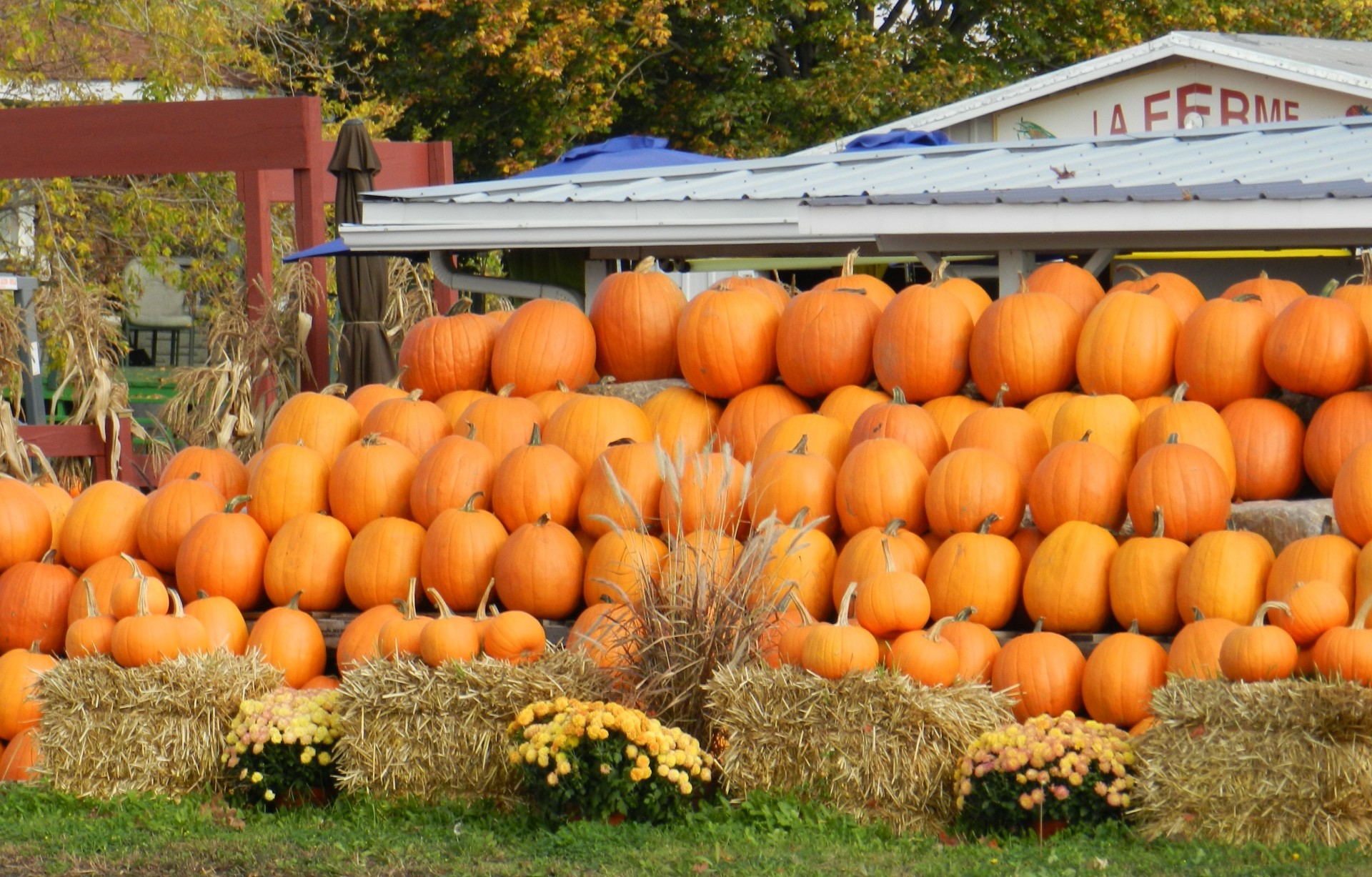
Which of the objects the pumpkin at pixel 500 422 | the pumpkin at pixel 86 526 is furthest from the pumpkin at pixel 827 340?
the pumpkin at pixel 86 526

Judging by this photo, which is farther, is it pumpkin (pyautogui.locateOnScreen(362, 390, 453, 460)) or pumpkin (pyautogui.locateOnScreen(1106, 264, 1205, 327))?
pumpkin (pyautogui.locateOnScreen(362, 390, 453, 460))

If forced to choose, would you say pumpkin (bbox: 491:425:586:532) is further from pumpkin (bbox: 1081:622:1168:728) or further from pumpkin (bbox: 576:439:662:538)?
pumpkin (bbox: 1081:622:1168:728)

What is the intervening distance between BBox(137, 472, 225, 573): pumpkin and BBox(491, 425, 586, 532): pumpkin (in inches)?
47.4

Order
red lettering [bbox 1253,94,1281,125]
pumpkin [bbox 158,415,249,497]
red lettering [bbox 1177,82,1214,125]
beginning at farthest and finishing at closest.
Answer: red lettering [bbox 1177,82,1214,125], red lettering [bbox 1253,94,1281,125], pumpkin [bbox 158,415,249,497]

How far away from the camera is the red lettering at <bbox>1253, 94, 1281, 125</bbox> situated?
13945 mm

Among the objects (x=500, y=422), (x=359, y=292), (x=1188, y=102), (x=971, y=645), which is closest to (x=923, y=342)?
(x=971, y=645)

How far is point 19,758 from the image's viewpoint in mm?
5762

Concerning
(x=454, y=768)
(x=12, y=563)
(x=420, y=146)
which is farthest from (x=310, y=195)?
(x=454, y=768)

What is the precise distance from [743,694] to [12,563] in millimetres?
3284

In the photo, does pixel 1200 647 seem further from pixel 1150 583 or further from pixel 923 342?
pixel 923 342

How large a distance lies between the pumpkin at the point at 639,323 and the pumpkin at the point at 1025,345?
4.55 feet

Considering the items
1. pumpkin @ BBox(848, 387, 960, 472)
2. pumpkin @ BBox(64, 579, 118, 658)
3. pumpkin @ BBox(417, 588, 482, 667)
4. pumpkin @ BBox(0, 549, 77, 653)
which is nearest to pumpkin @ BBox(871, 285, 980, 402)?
pumpkin @ BBox(848, 387, 960, 472)

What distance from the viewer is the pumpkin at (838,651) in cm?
468

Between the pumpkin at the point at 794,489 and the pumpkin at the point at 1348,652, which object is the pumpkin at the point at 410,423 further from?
the pumpkin at the point at 1348,652
